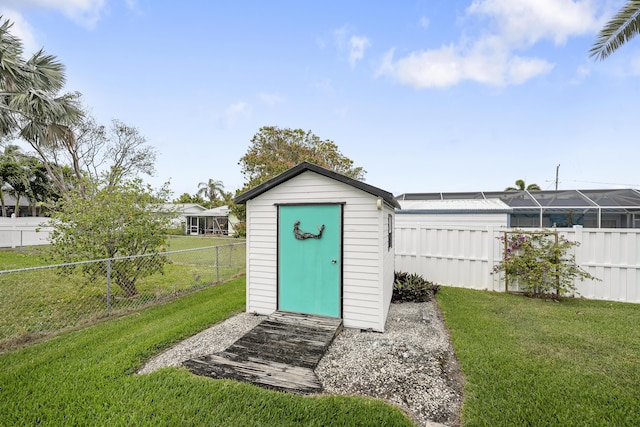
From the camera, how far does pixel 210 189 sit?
3850 cm

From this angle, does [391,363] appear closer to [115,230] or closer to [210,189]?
[115,230]

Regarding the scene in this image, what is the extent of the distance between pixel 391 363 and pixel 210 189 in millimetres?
39249

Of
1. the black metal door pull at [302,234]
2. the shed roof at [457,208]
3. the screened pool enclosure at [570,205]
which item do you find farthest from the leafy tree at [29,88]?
the screened pool enclosure at [570,205]

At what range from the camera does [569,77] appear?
7.79m

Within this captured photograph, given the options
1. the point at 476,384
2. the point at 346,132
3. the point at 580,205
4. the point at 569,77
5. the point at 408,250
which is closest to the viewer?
the point at 476,384

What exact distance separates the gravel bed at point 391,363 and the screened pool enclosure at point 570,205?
9.24 m

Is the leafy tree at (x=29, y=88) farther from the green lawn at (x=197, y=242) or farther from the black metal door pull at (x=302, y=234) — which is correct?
the black metal door pull at (x=302, y=234)

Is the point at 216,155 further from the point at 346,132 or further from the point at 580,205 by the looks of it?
the point at 580,205

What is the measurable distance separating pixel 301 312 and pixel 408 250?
3944mm

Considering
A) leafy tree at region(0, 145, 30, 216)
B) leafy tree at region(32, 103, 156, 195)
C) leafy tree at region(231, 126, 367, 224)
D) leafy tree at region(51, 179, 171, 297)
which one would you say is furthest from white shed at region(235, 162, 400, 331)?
leafy tree at region(0, 145, 30, 216)

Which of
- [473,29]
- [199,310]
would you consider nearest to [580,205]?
[473,29]

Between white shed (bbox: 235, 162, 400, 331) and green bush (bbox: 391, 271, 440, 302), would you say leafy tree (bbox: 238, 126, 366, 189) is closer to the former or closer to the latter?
green bush (bbox: 391, 271, 440, 302)

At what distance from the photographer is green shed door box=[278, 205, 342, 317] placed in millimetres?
4320

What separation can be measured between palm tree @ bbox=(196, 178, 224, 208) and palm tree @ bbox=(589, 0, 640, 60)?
3819 cm
